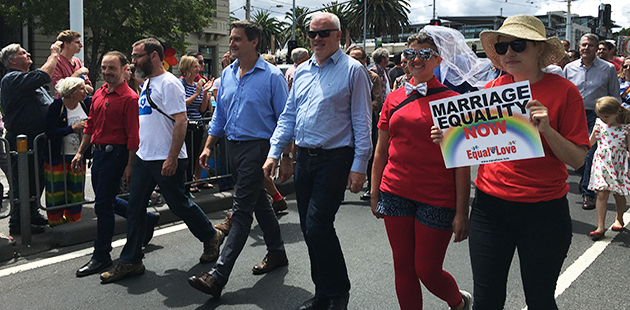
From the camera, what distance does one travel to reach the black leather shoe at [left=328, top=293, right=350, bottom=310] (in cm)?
374

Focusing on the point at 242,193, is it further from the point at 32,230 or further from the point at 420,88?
the point at 32,230

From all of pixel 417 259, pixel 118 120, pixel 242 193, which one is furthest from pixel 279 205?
pixel 417 259

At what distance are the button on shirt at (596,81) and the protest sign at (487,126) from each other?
5.62 meters

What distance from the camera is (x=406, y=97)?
10.1 feet

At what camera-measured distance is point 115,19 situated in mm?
25984

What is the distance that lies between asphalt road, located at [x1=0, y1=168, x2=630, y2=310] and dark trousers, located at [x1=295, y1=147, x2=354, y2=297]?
0.32m

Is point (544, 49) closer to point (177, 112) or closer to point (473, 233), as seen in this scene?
point (473, 233)

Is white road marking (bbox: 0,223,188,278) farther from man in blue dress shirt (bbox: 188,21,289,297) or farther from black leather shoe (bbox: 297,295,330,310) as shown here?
black leather shoe (bbox: 297,295,330,310)

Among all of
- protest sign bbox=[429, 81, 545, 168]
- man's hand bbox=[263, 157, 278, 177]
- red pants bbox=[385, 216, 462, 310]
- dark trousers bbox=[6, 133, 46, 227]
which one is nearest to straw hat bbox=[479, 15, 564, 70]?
protest sign bbox=[429, 81, 545, 168]

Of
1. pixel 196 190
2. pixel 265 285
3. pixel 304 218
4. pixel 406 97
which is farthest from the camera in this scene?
Result: pixel 196 190

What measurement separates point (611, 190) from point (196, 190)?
515cm

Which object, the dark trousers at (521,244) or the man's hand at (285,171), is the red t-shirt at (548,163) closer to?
the dark trousers at (521,244)

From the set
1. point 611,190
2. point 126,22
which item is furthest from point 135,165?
point 126,22

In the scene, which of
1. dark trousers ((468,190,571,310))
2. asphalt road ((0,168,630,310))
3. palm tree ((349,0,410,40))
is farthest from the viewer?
palm tree ((349,0,410,40))
